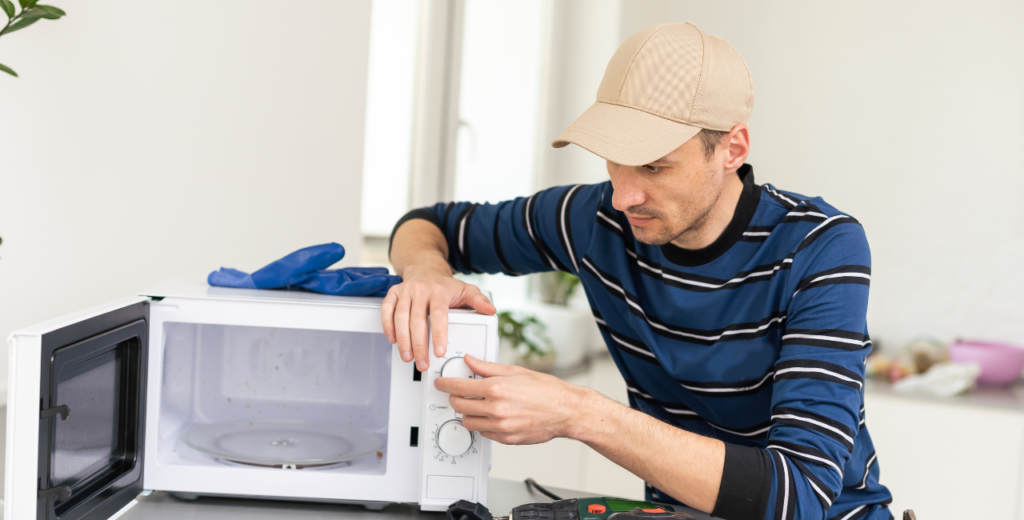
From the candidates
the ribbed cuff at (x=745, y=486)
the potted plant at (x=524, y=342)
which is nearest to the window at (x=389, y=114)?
the potted plant at (x=524, y=342)

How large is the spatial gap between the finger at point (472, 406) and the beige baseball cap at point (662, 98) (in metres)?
0.30

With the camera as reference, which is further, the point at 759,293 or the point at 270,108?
the point at 270,108

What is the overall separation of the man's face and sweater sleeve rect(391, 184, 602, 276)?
229mm

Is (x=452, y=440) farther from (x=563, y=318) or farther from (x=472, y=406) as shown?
(x=563, y=318)

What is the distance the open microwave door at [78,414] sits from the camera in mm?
597

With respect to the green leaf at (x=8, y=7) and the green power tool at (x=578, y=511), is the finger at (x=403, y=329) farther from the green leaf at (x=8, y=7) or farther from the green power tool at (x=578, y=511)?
the green leaf at (x=8, y=7)

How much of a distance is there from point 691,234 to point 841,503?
399 mm

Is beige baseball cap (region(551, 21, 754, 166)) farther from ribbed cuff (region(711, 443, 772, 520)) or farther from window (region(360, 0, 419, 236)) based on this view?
window (region(360, 0, 419, 236))

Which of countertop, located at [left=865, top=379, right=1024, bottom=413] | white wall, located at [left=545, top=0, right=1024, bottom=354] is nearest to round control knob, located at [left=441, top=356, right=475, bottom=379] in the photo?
countertop, located at [left=865, top=379, right=1024, bottom=413]

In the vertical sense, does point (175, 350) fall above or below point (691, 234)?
below

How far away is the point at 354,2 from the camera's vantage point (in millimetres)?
1538

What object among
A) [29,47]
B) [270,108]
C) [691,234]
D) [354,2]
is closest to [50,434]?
[29,47]

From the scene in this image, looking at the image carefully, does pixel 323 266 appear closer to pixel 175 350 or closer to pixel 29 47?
pixel 175 350

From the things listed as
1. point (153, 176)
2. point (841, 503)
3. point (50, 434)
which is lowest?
point (841, 503)
